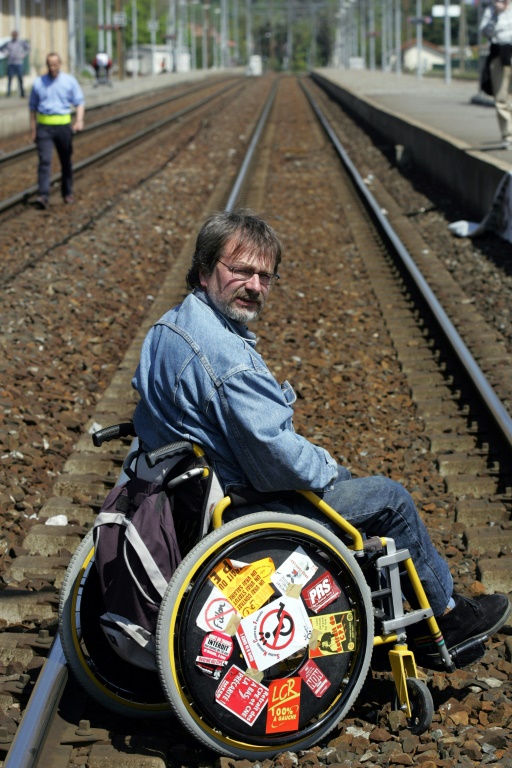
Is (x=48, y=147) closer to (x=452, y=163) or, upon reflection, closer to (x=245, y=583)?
(x=452, y=163)

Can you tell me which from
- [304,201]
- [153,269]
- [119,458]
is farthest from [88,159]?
[119,458]

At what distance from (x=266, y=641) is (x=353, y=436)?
3073 mm

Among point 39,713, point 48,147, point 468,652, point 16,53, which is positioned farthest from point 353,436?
point 16,53

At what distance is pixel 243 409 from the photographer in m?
3.22

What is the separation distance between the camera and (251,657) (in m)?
3.25

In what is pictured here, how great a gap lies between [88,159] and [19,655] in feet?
53.4

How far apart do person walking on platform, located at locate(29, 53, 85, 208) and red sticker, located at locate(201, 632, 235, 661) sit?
38.1 ft

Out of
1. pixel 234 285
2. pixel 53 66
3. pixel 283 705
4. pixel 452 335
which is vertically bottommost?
pixel 283 705

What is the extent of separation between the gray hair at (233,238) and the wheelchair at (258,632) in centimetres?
63

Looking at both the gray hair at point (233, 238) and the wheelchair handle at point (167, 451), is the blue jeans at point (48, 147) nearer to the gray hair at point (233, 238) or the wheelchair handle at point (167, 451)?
the gray hair at point (233, 238)

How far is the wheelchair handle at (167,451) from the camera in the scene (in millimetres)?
3156

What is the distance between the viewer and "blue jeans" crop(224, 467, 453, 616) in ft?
11.6

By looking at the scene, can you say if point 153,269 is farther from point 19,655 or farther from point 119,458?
point 19,655

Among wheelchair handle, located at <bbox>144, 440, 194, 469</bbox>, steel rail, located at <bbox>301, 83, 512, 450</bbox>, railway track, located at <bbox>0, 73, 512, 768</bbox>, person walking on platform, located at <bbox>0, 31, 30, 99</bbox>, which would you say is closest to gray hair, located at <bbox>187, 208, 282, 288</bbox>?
wheelchair handle, located at <bbox>144, 440, 194, 469</bbox>
